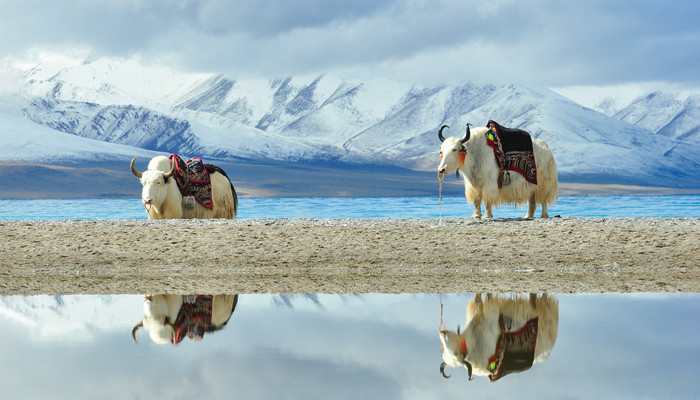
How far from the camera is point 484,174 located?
13.1 metres

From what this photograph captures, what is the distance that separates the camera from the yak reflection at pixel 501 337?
488cm

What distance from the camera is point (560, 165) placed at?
191 metres

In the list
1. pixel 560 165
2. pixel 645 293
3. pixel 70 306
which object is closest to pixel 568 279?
pixel 645 293

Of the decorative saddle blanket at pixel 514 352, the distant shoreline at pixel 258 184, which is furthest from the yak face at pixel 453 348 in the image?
the distant shoreline at pixel 258 184

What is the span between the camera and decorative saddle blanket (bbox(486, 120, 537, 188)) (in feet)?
43.4

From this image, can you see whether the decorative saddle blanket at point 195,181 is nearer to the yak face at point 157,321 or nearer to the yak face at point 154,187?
the yak face at point 154,187

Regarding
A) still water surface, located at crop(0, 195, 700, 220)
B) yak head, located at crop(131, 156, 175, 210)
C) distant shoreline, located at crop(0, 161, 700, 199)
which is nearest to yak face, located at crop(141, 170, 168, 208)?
yak head, located at crop(131, 156, 175, 210)

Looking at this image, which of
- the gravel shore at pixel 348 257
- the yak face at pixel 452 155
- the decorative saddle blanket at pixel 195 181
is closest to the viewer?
the gravel shore at pixel 348 257

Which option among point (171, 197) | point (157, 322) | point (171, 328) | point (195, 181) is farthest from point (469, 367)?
point (195, 181)

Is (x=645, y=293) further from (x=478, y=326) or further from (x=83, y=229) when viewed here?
(x=83, y=229)

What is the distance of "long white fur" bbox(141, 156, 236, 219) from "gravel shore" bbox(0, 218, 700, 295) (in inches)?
50.3

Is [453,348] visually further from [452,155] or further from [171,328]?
[452,155]

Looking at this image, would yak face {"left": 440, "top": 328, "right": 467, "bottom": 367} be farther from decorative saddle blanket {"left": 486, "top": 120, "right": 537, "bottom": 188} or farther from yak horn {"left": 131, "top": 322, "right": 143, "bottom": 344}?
decorative saddle blanket {"left": 486, "top": 120, "right": 537, "bottom": 188}

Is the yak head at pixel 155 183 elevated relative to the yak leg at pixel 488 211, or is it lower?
elevated
